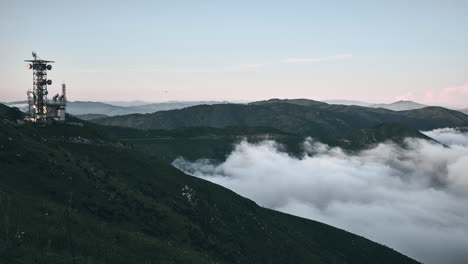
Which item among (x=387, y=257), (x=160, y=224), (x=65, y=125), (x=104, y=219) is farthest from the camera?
(x=387, y=257)

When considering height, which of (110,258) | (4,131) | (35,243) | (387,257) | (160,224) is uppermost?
(4,131)

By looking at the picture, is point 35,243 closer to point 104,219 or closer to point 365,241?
point 104,219

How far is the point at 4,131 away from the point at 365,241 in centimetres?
12154

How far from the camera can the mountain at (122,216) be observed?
34.0 meters

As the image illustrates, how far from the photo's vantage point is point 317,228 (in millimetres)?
141500

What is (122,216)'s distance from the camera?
187ft

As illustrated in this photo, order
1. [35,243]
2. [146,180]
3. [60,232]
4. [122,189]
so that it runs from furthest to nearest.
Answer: [146,180], [122,189], [60,232], [35,243]

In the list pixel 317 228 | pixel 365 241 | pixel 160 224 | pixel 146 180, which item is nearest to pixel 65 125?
pixel 146 180

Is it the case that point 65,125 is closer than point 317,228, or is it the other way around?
point 65,125

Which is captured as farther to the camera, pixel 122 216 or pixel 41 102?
pixel 41 102

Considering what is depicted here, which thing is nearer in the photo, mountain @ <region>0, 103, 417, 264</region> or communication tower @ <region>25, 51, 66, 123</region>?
mountain @ <region>0, 103, 417, 264</region>

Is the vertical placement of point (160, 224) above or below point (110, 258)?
below

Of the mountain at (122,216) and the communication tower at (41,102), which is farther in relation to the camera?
the communication tower at (41,102)

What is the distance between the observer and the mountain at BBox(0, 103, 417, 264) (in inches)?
1340
